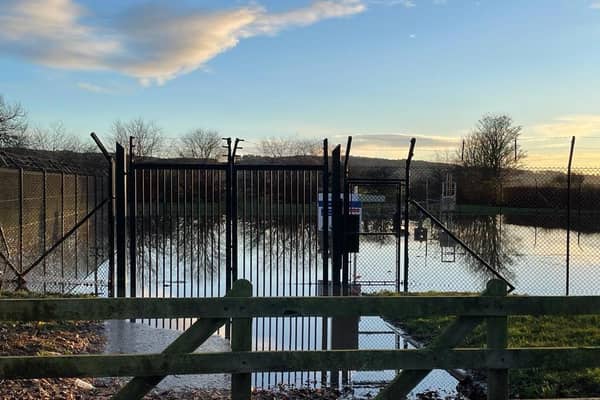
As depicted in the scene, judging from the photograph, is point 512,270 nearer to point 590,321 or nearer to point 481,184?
point 590,321

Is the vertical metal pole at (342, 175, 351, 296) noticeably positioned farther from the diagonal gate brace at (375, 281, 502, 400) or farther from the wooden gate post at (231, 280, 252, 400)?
the wooden gate post at (231, 280, 252, 400)

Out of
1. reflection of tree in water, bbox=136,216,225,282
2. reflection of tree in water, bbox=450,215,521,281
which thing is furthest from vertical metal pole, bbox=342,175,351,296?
reflection of tree in water, bbox=450,215,521,281

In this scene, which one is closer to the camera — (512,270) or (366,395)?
(366,395)

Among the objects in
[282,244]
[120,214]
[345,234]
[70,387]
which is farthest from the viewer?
[282,244]

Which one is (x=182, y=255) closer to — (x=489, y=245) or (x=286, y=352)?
(x=489, y=245)

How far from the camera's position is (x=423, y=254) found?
685 inches

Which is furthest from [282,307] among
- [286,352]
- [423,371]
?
[423,371]

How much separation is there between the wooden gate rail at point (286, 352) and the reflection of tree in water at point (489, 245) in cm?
886

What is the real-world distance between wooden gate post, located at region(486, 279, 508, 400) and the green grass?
1.36 m

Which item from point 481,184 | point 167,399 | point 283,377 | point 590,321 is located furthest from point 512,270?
point 481,184

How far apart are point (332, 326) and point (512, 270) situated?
7262 mm

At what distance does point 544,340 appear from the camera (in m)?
7.24

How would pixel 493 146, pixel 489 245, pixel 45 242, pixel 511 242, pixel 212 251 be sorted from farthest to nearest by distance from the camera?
pixel 493 146, pixel 511 242, pixel 489 245, pixel 45 242, pixel 212 251

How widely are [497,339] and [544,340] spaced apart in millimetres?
3535
